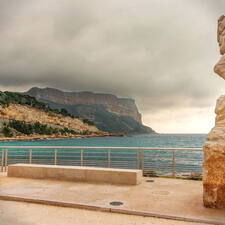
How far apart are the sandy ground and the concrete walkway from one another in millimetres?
228

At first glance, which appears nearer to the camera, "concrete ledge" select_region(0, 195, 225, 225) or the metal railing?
"concrete ledge" select_region(0, 195, 225, 225)

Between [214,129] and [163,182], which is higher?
[214,129]

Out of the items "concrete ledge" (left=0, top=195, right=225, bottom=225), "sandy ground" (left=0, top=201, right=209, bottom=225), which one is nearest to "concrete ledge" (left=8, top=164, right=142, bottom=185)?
"concrete ledge" (left=0, top=195, right=225, bottom=225)

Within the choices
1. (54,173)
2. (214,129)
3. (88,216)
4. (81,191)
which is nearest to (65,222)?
(88,216)

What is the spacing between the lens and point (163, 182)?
9.12 m

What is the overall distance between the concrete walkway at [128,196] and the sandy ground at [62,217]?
0.23 meters

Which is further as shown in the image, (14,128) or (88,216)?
(14,128)

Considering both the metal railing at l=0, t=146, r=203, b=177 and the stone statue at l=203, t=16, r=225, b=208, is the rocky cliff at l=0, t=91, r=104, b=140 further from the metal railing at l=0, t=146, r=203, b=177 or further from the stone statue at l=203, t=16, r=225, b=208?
the stone statue at l=203, t=16, r=225, b=208

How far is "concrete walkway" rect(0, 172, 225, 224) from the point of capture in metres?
5.64

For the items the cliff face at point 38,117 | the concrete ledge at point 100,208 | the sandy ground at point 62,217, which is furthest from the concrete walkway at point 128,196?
the cliff face at point 38,117

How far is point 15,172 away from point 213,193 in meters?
7.31

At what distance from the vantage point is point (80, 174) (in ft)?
30.2

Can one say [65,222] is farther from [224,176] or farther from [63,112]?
[63,112]

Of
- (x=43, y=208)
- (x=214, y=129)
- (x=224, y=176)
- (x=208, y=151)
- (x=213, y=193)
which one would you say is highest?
(x=214, y=129)
